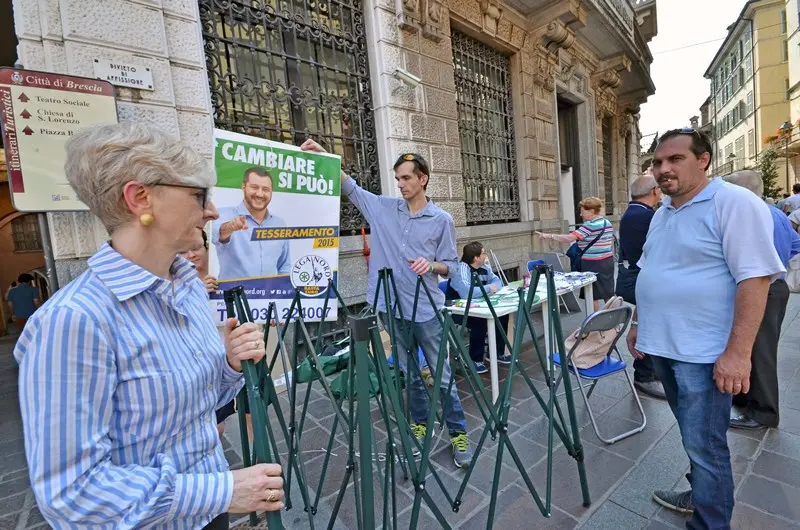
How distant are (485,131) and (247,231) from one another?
4.93 metres

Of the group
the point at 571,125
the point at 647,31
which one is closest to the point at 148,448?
the point at 571,125

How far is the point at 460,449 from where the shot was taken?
2570mm

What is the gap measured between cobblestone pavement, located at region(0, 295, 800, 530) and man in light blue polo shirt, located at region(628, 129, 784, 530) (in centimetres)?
43

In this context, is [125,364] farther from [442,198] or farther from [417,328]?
[442,198]

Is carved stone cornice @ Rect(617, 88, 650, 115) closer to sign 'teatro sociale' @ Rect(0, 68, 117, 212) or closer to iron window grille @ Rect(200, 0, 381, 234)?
iron window grille @ Rect(200, 0, 381, 234)

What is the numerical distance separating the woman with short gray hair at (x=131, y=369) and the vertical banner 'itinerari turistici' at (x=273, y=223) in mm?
1865

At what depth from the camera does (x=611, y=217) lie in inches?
472

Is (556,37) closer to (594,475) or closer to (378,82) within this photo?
(378,82)

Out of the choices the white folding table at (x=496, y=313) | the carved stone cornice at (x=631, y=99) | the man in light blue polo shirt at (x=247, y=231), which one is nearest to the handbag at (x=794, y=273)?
the white folding table at (x=496, y=313)

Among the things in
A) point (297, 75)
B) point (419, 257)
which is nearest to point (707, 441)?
point (419, 257)

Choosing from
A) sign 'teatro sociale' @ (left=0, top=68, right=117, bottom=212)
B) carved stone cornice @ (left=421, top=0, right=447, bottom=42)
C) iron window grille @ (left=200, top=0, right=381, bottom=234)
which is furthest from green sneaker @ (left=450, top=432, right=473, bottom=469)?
carved stone cornice @ (left=421, top=0, right=447, bottom=42)

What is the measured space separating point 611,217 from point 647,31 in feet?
24.5

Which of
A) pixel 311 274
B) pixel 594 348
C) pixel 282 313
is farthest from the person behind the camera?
pixel 311 274

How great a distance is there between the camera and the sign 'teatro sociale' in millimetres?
2461
